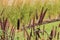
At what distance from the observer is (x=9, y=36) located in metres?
1.67

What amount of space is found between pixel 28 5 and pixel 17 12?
143 millimetres

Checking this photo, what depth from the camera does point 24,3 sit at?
2.49m

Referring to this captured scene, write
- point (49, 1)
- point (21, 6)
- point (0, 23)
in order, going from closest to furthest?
1. point (0, 23)
2. point (21, 6)
3. point (49, 1)

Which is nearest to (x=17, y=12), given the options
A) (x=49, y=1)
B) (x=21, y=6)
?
(x=21, y=6)

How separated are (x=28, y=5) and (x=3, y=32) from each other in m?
0.82

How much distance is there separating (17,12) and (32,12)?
0.17 metres

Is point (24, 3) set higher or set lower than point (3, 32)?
higher

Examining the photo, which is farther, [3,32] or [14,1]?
[14,1]

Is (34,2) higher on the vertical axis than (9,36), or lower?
higher

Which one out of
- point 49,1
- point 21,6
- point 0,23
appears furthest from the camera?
point 49,1

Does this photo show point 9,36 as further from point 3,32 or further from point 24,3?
point 24,3

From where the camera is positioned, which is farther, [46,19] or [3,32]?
[46,19]

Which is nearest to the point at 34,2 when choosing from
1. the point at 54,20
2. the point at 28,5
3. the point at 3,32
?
the point at 28,5

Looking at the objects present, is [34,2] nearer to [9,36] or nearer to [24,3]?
[24,3]
